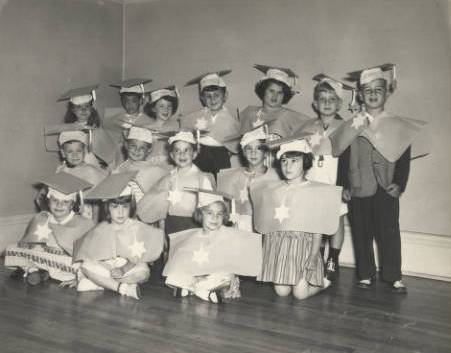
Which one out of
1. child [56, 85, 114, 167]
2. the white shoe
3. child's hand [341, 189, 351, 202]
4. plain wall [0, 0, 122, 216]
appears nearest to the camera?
the white shoe

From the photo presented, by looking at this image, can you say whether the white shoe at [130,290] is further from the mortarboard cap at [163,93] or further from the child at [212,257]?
the mortarboard cap at [163,93]

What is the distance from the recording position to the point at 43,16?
591 centimetres

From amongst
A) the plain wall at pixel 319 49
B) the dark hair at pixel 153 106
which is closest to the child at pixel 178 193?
the dark hair at pixel 153 106

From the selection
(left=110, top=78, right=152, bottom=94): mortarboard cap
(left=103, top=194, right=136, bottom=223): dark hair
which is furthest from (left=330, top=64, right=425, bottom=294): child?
(left=110, top=78, right=152, bottom=94): mortarboard cap

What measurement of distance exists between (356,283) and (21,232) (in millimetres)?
3417

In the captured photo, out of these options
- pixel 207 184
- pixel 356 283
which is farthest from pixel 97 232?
pixel 356 283

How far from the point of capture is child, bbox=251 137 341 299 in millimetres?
4156

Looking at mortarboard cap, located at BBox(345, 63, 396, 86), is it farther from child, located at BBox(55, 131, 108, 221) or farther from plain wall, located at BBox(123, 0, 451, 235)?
child, located at BBox(55, 131, 108, 221)

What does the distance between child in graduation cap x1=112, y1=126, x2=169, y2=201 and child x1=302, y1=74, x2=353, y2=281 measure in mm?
1364

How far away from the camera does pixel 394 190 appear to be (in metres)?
4.48

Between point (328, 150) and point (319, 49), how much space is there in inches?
51.4

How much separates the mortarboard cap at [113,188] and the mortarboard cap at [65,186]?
0.92 feet

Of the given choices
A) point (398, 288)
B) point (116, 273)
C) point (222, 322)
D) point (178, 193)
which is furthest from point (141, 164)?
point (398, 288)

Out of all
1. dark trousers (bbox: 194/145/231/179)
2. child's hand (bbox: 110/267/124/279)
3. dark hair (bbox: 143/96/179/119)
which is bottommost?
child's hand (bbox: 110/267/124/279)
